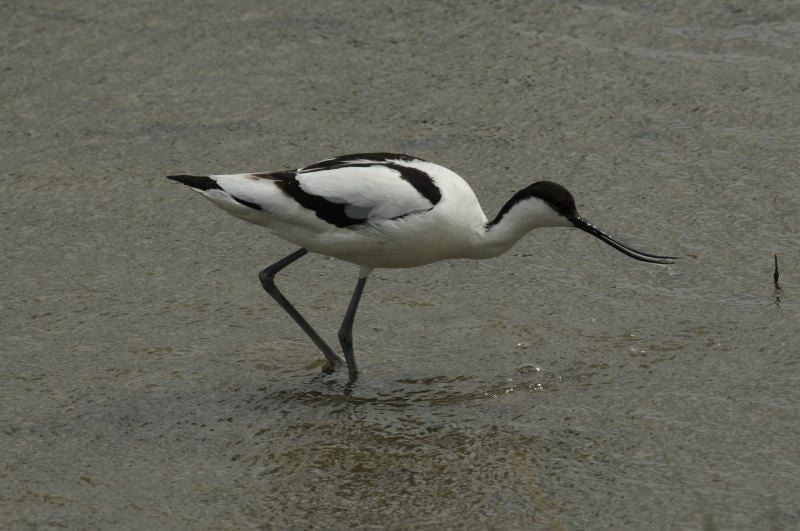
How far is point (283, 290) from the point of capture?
19.9ft

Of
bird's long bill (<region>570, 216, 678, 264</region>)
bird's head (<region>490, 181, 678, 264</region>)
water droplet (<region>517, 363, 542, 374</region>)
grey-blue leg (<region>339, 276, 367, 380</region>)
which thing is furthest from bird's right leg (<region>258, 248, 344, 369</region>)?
bird's long bill (<region>570, 216, 678, 264</region>)

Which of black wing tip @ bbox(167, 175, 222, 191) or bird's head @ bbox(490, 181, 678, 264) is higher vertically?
black wing tip @ bbox(167, 175, 222, 191)

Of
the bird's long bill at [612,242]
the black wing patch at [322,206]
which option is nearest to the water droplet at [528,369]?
the bird's long bill at [612,242]

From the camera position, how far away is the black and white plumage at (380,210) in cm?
525

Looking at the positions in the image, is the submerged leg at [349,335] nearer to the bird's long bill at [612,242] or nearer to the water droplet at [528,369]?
the water droplet at [528,369]

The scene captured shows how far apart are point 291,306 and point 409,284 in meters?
0.71

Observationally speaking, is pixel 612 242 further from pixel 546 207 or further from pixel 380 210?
pixel 380 210

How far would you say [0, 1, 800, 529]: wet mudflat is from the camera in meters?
4.59

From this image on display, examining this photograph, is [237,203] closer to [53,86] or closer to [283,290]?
[283,290]

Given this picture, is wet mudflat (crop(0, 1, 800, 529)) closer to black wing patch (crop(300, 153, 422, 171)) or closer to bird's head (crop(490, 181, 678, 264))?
bird's head (crop(490, 181, 678, 264))

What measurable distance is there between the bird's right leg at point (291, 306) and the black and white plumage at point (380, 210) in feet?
0.39

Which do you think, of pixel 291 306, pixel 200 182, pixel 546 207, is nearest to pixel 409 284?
pixel 291 306

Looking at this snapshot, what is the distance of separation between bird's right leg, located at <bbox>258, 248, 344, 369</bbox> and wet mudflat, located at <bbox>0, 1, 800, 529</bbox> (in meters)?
0.14

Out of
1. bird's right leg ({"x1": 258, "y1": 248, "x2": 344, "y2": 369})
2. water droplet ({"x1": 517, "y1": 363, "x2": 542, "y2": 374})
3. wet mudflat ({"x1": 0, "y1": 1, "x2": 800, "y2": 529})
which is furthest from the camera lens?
bird's right leg ({"x1": 258, "y1": 248, "x2": 344, "y2": 369})
